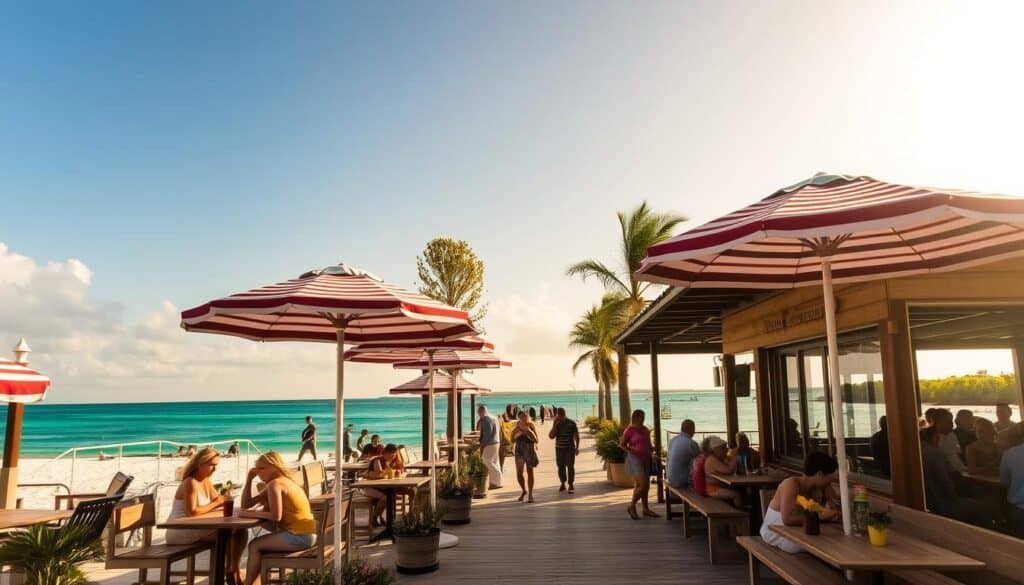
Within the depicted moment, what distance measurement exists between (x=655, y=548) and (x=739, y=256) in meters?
4.64

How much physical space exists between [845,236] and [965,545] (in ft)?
7.39

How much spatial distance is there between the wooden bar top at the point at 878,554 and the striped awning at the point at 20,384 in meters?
7.85

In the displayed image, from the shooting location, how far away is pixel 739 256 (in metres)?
4.55

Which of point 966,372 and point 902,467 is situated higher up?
point 966,372

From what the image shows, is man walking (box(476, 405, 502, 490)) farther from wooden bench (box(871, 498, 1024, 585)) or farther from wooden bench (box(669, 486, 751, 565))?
wooden bench (box(871, 498, 1024, 585))

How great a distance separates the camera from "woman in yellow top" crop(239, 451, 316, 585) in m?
5.21

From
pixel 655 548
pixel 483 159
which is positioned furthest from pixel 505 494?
pixel 483 159

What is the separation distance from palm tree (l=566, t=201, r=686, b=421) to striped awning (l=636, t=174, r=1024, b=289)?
13.8 m

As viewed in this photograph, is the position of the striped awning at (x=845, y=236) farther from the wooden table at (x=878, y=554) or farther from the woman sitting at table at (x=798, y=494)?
the wooden table at (x=878, y=554)

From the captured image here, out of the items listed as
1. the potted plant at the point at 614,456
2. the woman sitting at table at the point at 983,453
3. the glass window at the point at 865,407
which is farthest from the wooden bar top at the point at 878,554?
the potted plant at the point at 614,456

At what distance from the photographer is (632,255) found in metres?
19.3

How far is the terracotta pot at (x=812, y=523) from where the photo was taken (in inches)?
167

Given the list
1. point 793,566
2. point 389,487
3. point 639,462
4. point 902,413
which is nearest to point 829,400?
point 902,413

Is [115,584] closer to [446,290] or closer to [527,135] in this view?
[527,135]
